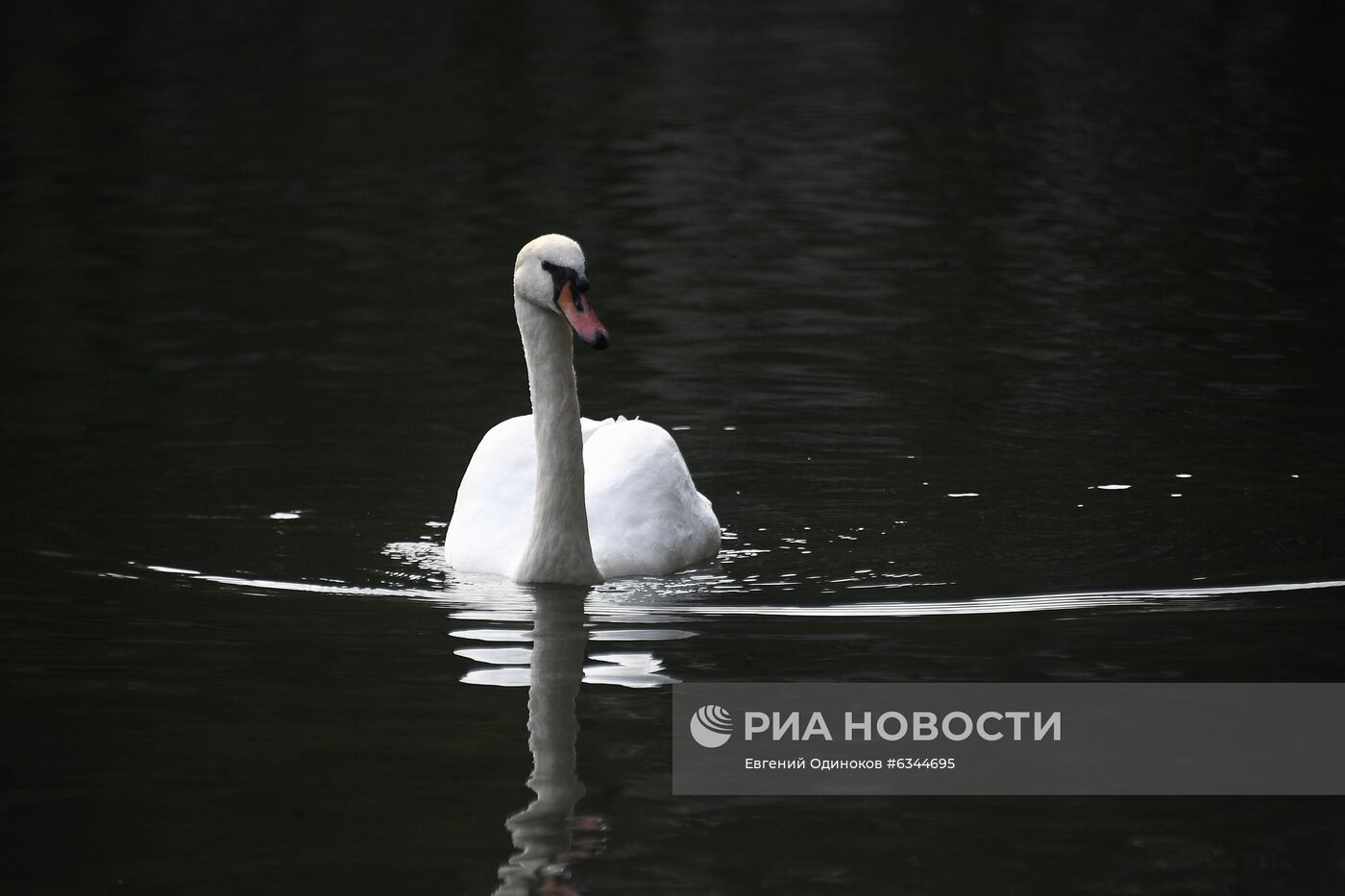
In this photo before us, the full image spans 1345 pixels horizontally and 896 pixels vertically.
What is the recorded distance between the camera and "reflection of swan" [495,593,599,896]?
6367 mm

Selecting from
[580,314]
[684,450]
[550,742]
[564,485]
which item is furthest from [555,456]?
[684,450]

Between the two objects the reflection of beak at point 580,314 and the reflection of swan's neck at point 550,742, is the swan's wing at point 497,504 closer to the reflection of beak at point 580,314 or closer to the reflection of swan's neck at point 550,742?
the reflection of swan's neck at point 550,742

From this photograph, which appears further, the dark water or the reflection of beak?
the reflection of beak

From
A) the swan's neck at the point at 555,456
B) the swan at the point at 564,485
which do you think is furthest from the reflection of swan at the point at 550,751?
the swan at the point at 564,485

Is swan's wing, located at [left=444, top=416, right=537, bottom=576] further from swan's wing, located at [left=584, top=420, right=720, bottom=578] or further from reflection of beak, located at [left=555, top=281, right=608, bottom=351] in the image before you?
reflection of beak, located at [left=555, top=281, right=608, bottom=351]

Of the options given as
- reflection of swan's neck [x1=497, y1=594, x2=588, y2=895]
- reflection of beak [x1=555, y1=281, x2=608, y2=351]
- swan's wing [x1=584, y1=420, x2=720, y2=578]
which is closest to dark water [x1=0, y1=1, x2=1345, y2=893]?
reflection of swan's neck [x1=497, y1=594, x2=588, y2=895]

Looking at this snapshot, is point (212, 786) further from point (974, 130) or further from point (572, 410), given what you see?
point (974, 130)

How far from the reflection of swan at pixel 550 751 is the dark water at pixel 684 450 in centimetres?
2

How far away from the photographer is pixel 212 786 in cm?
711

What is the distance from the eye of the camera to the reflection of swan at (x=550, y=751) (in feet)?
20.9

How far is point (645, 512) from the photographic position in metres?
10.2

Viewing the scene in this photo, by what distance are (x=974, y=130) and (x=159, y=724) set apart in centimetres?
2164

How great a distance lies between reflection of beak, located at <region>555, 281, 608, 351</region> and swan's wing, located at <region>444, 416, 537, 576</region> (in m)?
1.14

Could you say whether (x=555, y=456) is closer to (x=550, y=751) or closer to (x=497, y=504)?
(x=497, y=504)
